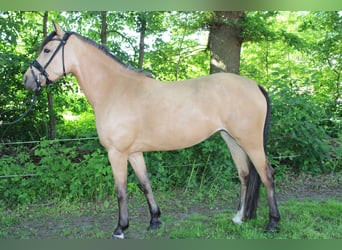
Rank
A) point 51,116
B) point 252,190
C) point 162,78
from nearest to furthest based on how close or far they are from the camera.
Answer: point 252,190 < point 51,116 < point 162,78

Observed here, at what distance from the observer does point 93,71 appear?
141 inches

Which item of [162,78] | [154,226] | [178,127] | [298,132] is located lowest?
[154,226]

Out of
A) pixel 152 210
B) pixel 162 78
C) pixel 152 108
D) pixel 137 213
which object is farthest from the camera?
pixel 162 78

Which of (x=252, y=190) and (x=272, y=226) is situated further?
(x=252, y=190)

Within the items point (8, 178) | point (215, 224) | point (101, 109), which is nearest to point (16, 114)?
point (8, 178)

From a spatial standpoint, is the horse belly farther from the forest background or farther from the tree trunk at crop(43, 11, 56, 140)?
the tree trunk at crop(43, 11, 56, 140)

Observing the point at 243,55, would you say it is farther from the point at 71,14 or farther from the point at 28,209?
the point at 28,209

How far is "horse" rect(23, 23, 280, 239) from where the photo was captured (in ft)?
11.4

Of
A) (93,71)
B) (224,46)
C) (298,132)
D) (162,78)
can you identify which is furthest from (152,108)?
(224,46)

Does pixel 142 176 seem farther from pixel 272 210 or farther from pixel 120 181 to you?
pixel 272 210

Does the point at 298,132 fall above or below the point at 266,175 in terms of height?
above

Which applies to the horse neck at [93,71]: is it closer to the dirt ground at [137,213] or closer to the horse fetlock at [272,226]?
the dirt ground at [137,213]

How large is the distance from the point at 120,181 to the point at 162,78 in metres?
4.06

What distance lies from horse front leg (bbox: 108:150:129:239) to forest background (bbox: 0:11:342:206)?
1.26 metres
